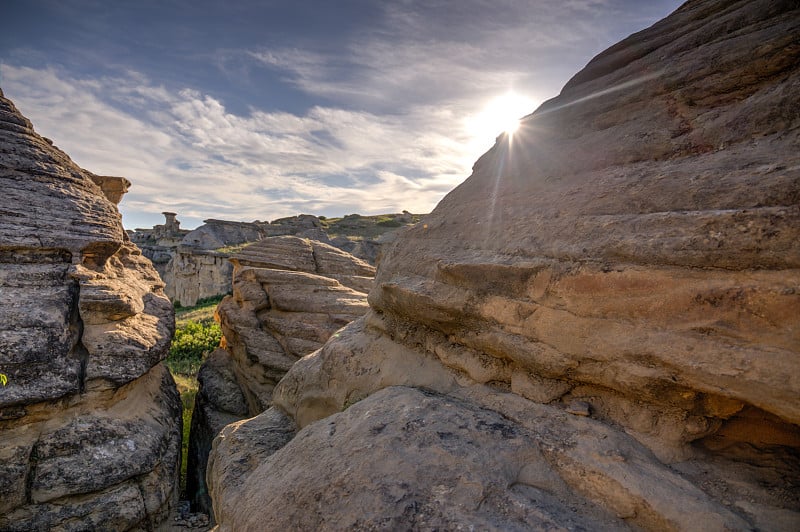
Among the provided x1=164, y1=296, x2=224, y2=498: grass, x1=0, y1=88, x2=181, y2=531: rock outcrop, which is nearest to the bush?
x1=164, y1=296, x2=224, y2=498: grass

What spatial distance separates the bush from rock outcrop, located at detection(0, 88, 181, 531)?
356 inches

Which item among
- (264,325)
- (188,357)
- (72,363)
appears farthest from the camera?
(188,357)

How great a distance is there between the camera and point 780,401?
222 centimetres

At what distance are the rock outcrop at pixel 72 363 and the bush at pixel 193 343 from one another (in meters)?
9.04

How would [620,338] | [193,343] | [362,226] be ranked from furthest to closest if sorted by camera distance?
[362,226]
[193,343]
[620,338]

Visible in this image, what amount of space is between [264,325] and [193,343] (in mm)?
8649

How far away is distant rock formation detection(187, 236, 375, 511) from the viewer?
Answer: 37.8ft

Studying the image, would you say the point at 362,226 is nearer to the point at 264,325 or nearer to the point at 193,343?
the point at 193,343

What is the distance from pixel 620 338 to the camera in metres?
2.89

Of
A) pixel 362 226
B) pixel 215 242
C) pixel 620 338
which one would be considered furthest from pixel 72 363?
pixel 362 226

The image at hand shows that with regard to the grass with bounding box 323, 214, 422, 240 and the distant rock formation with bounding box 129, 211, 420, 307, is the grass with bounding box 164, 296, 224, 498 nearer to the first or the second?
the distant rock formation with bounding box 129, 211, 420, 307

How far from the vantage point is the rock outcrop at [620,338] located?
2.42 m

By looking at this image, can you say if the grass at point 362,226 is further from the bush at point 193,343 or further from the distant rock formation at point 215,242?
the bush at point 193,343

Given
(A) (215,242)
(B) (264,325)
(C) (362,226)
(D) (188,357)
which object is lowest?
(D) (188,357)
